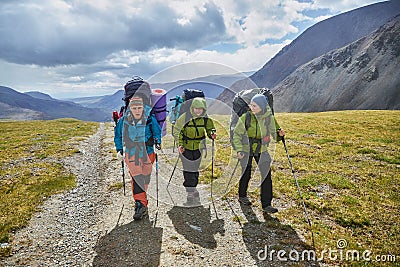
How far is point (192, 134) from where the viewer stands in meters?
9.18

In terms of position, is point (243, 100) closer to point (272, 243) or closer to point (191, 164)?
point (191, 164)

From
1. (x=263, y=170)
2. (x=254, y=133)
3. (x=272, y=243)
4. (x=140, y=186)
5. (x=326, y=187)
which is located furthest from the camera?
(x=326, y=187)

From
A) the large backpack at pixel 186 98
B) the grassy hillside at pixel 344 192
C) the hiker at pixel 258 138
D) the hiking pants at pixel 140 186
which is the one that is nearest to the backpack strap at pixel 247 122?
the hiker at pixel 258 138

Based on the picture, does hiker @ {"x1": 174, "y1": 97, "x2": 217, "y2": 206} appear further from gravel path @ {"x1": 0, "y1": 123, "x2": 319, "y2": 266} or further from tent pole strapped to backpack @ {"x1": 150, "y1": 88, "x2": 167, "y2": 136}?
gravel path @ {"x1": 0, "y1": 123, "x2": 319, "y2": 266}

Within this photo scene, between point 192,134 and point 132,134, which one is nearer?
point 132,134

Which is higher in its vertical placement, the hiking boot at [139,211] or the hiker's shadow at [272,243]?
the hiking boot at [139,211]

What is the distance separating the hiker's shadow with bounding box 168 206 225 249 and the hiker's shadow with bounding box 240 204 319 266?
0.91 meters

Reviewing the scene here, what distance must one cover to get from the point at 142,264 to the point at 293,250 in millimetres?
3913

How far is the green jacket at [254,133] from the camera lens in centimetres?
818

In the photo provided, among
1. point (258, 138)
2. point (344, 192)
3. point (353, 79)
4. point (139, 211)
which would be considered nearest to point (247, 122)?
point (258, 138)

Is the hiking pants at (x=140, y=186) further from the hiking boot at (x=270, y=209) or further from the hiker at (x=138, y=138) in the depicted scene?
the hiking boot at (x=270, y=209)

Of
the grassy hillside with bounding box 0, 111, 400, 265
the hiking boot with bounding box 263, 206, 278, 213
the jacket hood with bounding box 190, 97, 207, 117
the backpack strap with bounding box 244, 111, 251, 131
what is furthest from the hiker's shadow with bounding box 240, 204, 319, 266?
the jacket hood with bounding box 190, 97, 207, 117

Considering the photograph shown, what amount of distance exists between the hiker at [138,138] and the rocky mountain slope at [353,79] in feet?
375

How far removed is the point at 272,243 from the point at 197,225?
7.65 ft
